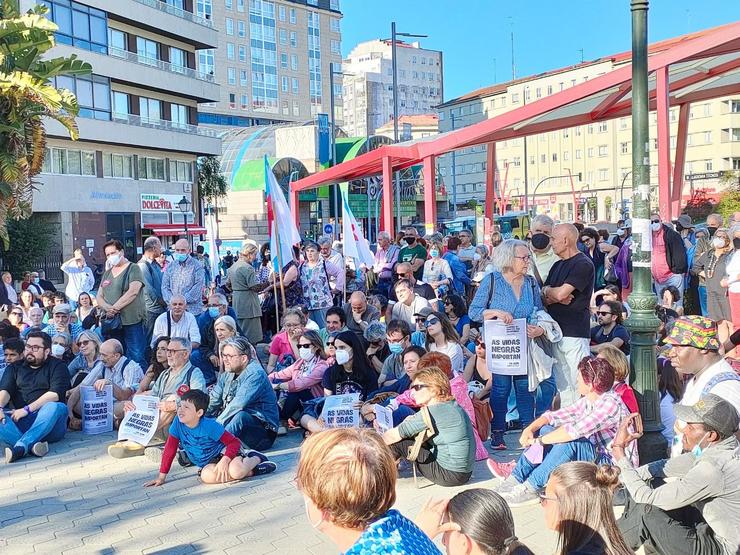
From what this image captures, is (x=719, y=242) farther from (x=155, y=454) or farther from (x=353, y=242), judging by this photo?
(x=155, y=454)

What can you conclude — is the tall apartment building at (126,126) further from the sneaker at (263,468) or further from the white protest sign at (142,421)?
the sneaker at (263,468)

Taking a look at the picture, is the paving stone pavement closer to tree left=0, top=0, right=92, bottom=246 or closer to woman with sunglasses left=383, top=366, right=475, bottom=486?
woman with sunglasses left=383, top=366, right=475, bottom=486

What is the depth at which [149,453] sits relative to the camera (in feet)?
23.6

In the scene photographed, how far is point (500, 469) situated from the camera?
615 cm

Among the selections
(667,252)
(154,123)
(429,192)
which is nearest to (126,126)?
(154,123)

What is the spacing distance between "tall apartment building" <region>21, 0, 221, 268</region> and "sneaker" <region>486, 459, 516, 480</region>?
108ft

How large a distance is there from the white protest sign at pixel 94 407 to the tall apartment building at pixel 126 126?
→ 96.6 feet

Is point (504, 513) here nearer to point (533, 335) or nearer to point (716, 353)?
point (716, 353)

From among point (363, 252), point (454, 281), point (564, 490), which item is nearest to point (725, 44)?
point (454, 281)

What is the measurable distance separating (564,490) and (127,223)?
4287cm

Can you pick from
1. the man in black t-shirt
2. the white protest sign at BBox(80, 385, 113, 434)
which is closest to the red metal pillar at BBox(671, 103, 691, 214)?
the man in black t-shirt

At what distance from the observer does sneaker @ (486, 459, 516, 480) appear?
611cm

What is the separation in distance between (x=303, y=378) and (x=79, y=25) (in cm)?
3593

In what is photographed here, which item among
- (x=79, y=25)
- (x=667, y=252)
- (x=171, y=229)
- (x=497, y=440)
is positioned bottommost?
(x=497, y=440)
